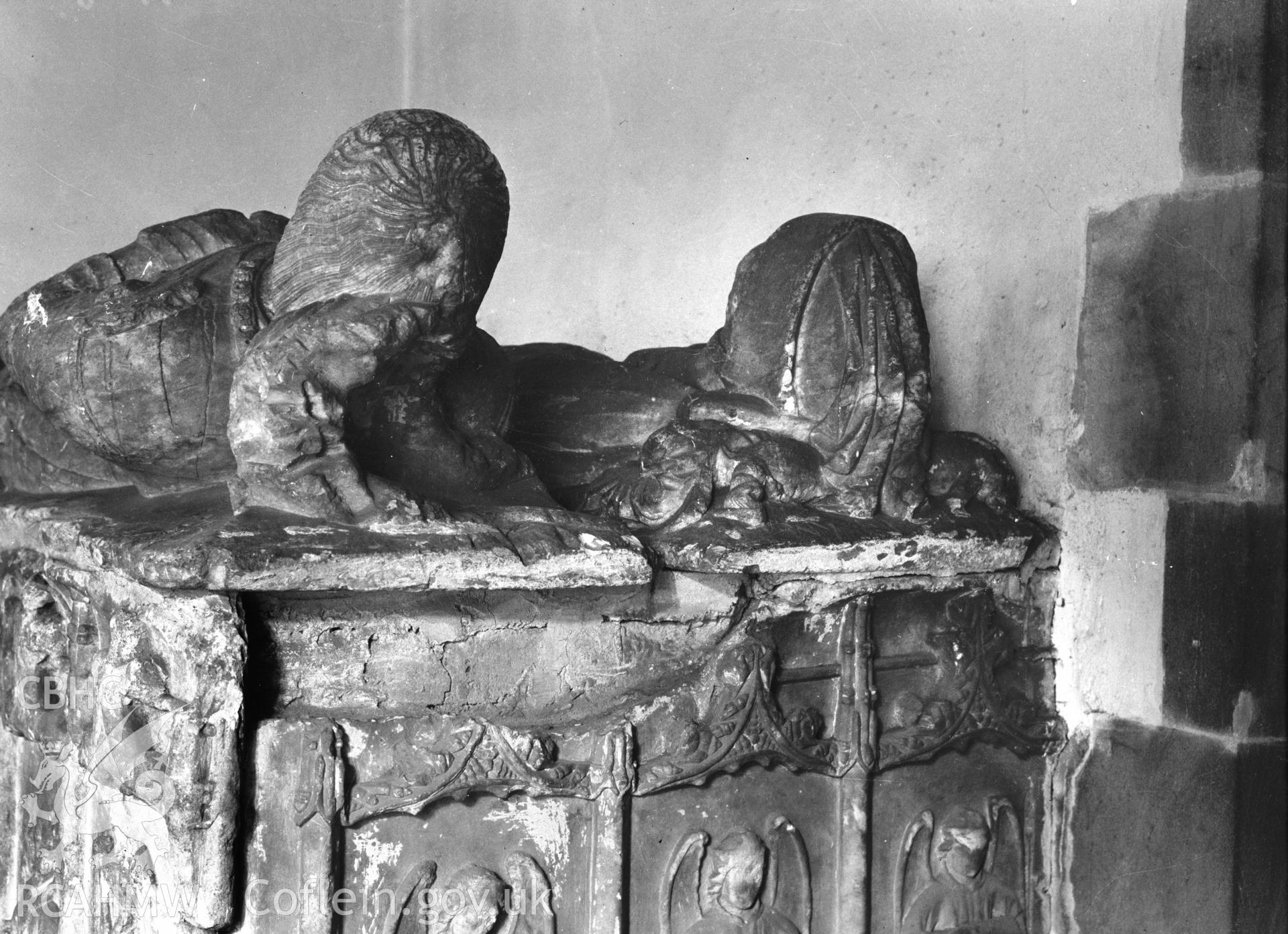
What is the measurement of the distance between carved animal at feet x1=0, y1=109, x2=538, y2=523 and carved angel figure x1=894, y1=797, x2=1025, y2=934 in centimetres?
88

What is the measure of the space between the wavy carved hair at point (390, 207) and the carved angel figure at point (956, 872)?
1168 millimetres

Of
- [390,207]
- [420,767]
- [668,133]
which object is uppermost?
[668,133]

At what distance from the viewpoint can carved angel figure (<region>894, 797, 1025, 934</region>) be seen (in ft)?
8.48

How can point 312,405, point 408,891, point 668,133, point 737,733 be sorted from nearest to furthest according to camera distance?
point 312,405
point 408,891
point 737,733
point 668,133

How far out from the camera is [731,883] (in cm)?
240

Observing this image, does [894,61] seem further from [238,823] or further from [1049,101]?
[238,823]

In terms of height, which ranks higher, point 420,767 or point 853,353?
point 853,353

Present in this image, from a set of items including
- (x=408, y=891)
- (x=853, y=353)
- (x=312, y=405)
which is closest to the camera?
(x=312, y=405)

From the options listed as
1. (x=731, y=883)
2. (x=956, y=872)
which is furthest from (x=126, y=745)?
(x=956, y=872)

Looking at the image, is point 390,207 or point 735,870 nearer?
point 390,207

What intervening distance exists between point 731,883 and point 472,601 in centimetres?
60

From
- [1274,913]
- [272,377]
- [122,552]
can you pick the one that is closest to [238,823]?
[122,552]

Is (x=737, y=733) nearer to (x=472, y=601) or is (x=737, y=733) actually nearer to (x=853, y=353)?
(x=472, y=601)

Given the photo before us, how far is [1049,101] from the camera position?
2.81m
